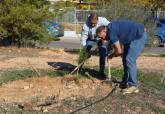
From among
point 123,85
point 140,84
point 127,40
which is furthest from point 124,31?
point 140,84

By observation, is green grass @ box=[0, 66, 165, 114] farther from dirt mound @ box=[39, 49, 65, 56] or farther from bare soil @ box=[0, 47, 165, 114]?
dirt mound @ box=[39, 49, 65, 56]

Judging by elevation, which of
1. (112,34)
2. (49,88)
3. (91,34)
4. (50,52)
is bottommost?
(50,52)

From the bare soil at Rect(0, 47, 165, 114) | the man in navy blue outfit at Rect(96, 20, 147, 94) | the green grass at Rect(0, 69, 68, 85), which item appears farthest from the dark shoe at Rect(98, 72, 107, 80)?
the man in navy blue outfit at Rect(96, 20, 147, 94)

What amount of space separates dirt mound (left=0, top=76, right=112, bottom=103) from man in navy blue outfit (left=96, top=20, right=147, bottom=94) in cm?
50

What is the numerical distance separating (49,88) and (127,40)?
5.97ft

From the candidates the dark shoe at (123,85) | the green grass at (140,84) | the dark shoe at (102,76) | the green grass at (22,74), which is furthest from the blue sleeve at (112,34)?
the green grass at (22,74)

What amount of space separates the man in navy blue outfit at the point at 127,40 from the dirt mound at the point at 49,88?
0.50 meters

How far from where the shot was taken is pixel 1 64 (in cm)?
1305

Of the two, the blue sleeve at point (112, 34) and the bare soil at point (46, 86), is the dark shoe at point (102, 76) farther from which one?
the blue sleeve at point (112, 34)

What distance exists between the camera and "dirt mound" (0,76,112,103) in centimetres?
933

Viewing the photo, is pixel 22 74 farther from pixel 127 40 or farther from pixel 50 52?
pixel 50 52

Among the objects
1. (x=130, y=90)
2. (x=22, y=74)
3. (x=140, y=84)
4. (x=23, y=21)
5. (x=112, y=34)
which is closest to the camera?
(x=112, y=34)

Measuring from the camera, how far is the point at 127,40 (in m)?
9.49

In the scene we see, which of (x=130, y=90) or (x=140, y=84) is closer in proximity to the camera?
(x=130, y=90)
